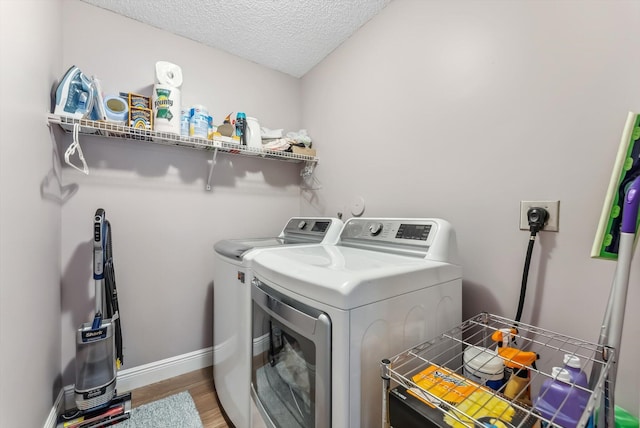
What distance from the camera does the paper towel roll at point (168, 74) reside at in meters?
1.71

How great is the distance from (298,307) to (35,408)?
133cm

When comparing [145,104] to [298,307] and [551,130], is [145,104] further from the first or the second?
[551,130]

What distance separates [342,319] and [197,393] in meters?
1.59

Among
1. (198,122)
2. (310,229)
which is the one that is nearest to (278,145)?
(198,122)

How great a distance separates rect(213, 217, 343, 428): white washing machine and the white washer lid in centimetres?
20

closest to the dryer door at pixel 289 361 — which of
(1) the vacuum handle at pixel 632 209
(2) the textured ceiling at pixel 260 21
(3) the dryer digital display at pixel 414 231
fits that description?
(3) the dryer digital display at pixel 414 231

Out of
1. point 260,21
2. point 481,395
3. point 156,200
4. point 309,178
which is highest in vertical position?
point 260,21

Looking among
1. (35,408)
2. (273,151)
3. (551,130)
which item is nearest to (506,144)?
(551,130)

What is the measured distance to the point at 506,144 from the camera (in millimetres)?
1113

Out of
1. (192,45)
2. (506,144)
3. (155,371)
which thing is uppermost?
(192,45)

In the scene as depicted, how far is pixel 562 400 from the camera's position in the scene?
636 millimetres

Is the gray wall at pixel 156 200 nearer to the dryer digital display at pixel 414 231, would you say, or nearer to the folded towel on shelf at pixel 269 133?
the folded towel on shelf at pixel 269 133

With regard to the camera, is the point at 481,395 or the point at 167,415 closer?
the point at 481,395

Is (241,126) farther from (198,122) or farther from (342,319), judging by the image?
(342,319)
